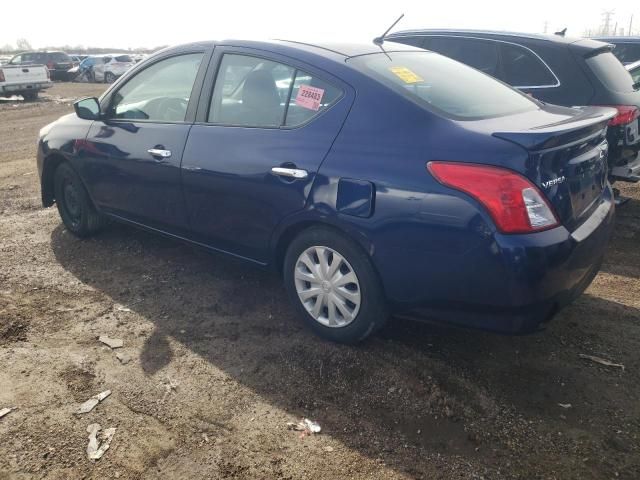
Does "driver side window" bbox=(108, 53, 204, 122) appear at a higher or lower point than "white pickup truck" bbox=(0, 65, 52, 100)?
higher

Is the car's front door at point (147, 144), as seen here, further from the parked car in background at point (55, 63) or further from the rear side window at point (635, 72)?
the parked car in background at point (55, 63)

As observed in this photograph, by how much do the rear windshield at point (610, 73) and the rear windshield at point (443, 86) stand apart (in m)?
2.26

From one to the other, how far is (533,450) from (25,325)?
3097mm

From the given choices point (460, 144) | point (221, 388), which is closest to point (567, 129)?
point (460, 144)

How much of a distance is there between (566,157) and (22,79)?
65.2 ft

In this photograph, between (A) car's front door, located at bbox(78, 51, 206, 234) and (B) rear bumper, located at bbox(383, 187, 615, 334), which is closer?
(B) rear bumper, located at bbox(383, 187, 615, 334)

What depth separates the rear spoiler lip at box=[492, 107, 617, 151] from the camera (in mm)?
2584

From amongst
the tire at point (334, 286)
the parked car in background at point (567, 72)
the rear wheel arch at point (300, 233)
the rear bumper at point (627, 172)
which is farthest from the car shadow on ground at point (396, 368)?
the parked car in background at point (567, 72)

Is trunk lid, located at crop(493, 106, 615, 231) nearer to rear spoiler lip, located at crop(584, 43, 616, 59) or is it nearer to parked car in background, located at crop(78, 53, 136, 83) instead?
rear spoiler lip, located at crop(584, 43, 616, 59)

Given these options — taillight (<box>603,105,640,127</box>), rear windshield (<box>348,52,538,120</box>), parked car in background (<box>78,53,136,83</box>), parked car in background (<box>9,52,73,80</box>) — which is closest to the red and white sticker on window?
rear windshield (<box>348,52,538,120</box>)

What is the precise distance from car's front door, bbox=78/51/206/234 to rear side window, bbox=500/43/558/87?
3.45m

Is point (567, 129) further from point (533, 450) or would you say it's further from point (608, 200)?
point (533, 450)

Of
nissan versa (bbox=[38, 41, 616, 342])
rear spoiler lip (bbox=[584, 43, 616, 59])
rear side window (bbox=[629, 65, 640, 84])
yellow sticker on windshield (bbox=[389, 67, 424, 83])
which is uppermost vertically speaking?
rear spoiler lip (bbox=[584, 43, 616, 59])

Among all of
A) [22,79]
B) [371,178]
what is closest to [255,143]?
[371,178]
